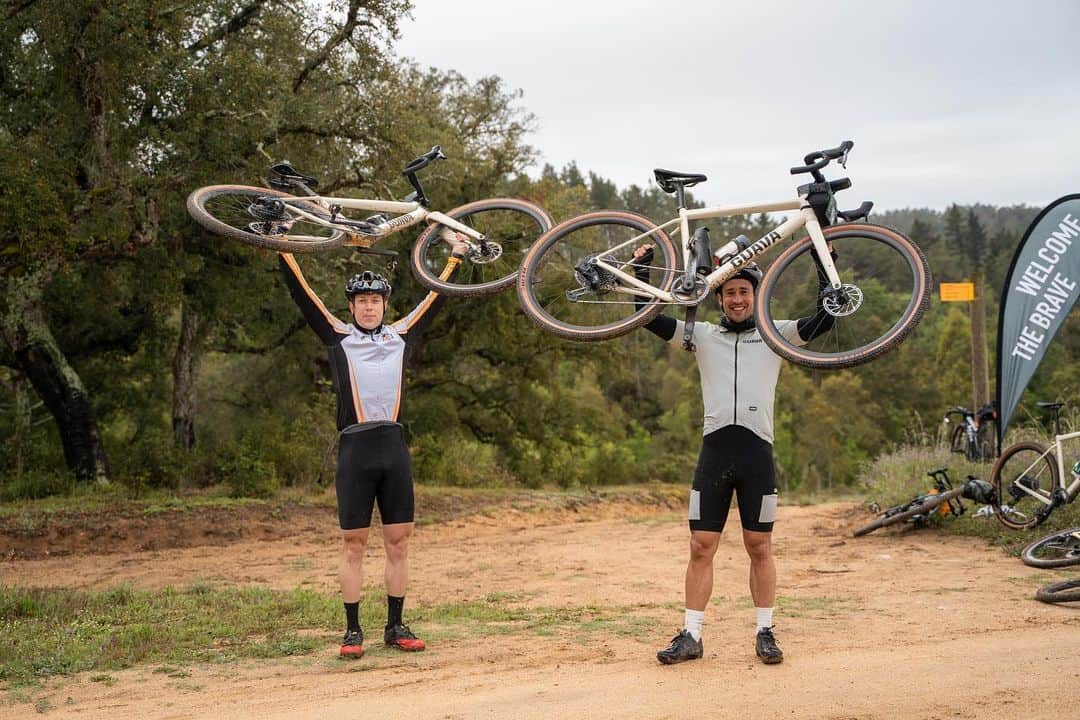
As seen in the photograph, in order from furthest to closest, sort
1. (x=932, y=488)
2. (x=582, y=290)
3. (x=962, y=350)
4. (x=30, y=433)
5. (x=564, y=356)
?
(x=962, y=350) → (x=564, y=356) → (x=30, y=433) → (x=932, y=488) → (x=582, y=290)

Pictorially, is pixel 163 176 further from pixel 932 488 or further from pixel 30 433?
pixel 932 488

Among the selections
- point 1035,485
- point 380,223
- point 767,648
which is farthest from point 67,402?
point 1035,485

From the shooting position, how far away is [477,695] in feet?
17.4

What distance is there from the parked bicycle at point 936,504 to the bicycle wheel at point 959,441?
2578mm

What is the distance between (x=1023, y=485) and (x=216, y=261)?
12.3 m

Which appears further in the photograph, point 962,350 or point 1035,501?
point 962,350

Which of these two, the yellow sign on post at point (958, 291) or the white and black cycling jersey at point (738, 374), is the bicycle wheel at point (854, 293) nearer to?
the white and black cycling jersey at point (738, 374)

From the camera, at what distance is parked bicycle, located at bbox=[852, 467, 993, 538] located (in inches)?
449

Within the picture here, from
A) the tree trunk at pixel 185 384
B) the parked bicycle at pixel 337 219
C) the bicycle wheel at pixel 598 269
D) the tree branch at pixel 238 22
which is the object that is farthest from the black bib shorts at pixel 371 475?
the tree trunk at pixel 185 384

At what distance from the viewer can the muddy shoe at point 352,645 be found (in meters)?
6.38

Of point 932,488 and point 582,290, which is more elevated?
point 582,290

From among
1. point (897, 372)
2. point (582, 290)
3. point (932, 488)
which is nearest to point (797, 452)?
point (897, 372)

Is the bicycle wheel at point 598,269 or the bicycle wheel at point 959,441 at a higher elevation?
the bicycle wheel at point 598,269

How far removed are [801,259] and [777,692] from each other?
8.53ft
